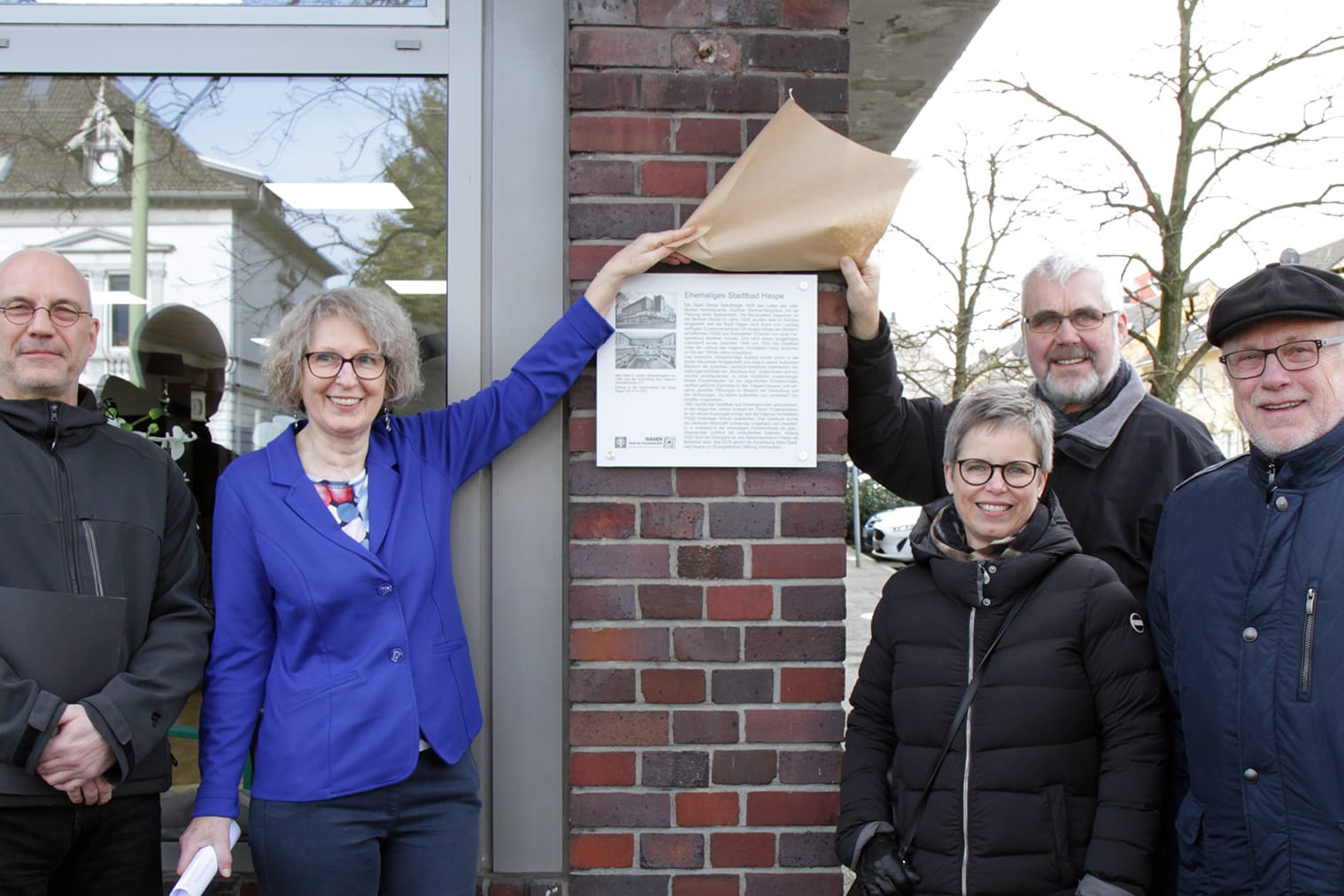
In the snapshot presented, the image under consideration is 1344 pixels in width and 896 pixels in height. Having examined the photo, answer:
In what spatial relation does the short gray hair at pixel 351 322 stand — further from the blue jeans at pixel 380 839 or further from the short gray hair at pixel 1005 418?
the short gray hair at pixel 1005 418

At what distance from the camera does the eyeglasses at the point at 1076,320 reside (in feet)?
9.22

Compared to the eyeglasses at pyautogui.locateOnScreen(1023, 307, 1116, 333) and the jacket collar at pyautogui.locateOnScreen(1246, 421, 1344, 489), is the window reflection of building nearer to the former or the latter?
the eyeglasses at pyautogui.locateOnScreen(1023, 307, 1116, 333)

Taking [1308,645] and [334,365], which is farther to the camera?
[334,365]

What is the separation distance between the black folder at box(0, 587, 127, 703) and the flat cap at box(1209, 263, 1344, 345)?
2.30 metres

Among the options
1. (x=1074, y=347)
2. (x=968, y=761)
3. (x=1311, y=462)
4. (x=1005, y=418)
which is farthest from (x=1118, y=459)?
(x=968, y=761)

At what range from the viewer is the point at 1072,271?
2865 mm

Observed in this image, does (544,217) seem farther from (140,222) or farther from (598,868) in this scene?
(598,868)

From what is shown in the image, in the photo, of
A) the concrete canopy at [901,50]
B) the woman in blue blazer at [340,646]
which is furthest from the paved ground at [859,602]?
the woman in blue blazer at [340,646]

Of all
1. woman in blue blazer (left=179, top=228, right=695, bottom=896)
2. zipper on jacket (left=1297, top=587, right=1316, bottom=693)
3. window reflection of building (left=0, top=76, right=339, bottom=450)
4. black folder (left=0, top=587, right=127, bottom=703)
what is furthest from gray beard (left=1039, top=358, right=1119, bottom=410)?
black folder (left=0, top=587, right=127, bottom=703)

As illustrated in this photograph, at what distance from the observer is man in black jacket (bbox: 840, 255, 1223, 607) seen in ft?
8.53

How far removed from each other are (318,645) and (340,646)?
0.16 feet

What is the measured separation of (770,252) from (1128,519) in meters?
1.11

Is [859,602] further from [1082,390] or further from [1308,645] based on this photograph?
[1308,645]

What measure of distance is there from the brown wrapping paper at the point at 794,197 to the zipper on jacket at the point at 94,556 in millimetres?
1434
